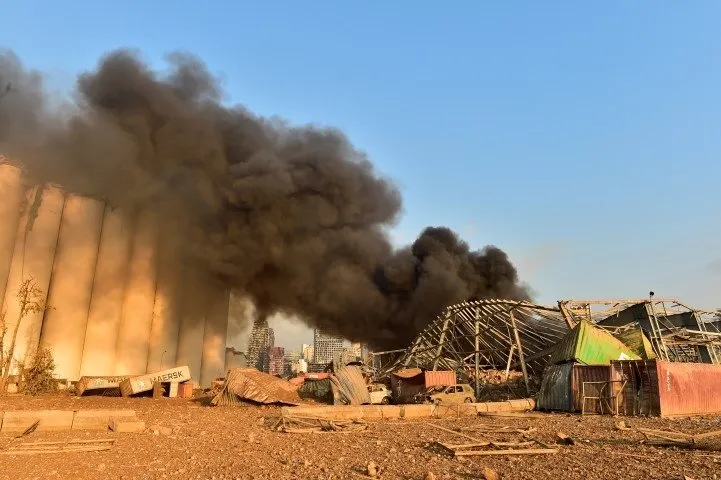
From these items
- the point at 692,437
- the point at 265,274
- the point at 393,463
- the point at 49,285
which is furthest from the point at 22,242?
the point at 692,437

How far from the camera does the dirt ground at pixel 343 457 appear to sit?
6309 millimetres

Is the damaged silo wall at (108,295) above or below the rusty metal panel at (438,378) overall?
above

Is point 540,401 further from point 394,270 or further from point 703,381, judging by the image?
point 394,270

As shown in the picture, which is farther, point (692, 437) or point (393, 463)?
point (692, 437)

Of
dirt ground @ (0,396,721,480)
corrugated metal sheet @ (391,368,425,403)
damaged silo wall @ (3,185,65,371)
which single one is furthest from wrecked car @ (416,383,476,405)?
damaged silo wall @ (3,185,65,371)

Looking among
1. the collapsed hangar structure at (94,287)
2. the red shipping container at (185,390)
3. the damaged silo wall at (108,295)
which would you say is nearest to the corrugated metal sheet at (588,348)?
the red shipping container at (185,390)

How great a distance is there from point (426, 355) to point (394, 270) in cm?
648

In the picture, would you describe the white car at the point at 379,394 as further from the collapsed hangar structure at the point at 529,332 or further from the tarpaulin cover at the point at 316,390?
the collapsed hangar structure at the point at 529,332

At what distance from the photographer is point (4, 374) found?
1958cm

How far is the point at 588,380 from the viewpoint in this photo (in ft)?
49.8

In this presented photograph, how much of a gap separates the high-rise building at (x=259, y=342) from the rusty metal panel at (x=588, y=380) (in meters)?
20.5

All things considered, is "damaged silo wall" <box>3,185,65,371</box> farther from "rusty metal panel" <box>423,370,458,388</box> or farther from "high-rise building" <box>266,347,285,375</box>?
"high-rise building" <box>266,347,285,375</box>

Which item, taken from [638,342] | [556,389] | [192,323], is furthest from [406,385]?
[192,323]

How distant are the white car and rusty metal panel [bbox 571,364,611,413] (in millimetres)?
7050
